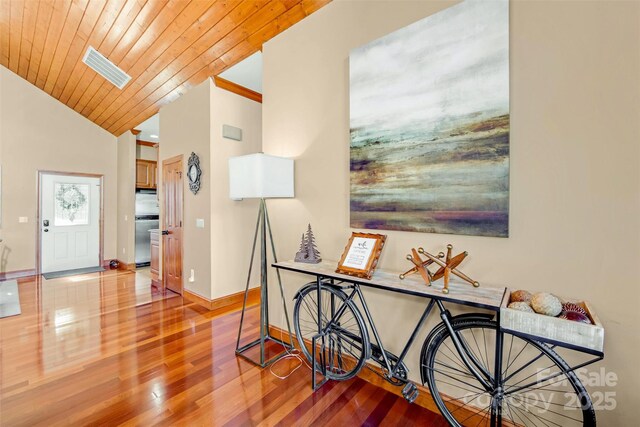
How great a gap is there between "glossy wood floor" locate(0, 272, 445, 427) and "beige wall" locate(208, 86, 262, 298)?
0.64 metres

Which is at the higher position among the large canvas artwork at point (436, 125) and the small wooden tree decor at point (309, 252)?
the large canvas artwork at point (436, 125)

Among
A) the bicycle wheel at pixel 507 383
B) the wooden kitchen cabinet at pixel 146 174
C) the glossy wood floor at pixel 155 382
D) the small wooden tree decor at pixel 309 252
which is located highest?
the wooden kitchen cabinet at pixel 146 174

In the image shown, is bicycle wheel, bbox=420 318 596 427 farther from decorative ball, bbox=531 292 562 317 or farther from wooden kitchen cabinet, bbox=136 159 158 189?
wooden kitchen cabinet, bbox=136 159 158 189

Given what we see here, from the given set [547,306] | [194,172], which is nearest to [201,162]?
[194,172]

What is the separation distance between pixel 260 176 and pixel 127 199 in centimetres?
542

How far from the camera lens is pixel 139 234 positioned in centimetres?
616

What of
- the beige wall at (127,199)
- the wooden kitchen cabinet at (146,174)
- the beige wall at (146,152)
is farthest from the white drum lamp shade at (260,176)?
the beige wall at (146,152)

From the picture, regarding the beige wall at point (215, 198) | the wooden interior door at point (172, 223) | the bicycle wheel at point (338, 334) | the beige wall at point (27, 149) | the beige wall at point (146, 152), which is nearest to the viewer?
the bicycle wheel at point (338, 334)

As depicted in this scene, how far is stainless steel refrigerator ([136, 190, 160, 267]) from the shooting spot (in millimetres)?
6145

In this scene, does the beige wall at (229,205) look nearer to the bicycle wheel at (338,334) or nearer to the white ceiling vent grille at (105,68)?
the white ceiling vent grille at (105,68)

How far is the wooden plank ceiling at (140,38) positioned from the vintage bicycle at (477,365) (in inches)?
89.8

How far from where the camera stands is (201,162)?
371cm

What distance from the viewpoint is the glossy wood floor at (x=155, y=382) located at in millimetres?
1733

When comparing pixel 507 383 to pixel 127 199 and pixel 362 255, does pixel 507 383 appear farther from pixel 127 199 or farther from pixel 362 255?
pixel 127 199
